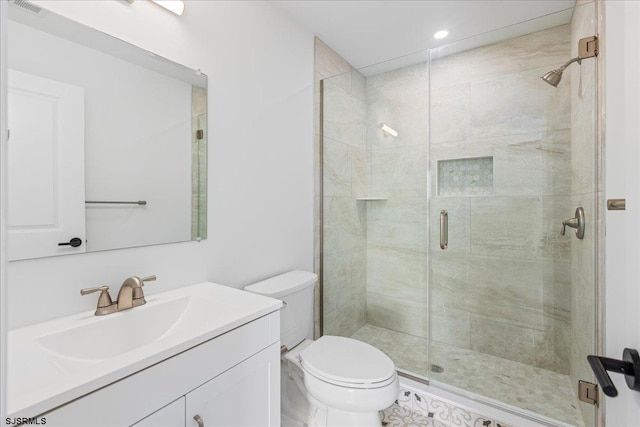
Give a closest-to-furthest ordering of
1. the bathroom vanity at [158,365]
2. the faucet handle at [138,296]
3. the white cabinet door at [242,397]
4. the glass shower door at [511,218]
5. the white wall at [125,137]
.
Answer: the bathroom vanity at [158,365] < the white cabinet door at [242,397] < the white wall at [125,137] < the faucet handle at [138,296] < the glass shower door at [511,218]

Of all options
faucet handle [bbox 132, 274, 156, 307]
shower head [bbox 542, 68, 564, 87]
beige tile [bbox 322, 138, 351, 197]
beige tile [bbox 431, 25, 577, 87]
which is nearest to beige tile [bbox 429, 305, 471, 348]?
beige tile [bbox 322, 138, 351, 197]

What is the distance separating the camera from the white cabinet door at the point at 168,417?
2.41 feet

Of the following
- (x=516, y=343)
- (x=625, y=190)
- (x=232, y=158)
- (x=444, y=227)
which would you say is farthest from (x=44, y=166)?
(x=516, y=343)

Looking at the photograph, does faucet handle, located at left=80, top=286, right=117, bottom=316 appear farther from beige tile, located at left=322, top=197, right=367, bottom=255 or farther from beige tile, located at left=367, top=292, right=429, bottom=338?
beige tile, located at left=367, top=292, right=429, bottom=338

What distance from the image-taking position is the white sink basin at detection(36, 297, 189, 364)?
870mm

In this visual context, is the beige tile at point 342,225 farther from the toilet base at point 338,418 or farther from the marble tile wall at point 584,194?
the marble tile wall at point 584,194

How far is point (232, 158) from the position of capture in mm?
1515

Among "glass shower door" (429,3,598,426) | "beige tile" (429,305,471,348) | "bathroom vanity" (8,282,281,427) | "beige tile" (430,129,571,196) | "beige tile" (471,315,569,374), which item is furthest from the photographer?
"beige tile" (429,305,471,348)

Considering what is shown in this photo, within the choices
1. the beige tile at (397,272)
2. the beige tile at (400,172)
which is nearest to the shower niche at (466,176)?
the beige tile at (400,172)

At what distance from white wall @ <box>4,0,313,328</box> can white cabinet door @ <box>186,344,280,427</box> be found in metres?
0.52

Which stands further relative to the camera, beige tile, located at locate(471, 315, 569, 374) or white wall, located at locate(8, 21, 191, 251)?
beige tile, located at locate(471, 315, 569, 374)

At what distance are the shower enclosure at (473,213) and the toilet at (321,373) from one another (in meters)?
0.58

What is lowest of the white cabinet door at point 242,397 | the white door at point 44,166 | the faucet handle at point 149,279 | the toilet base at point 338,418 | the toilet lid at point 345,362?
the toilet base at point 338,418

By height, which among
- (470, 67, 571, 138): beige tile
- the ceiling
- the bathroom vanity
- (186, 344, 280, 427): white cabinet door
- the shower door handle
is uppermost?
the ceiling
